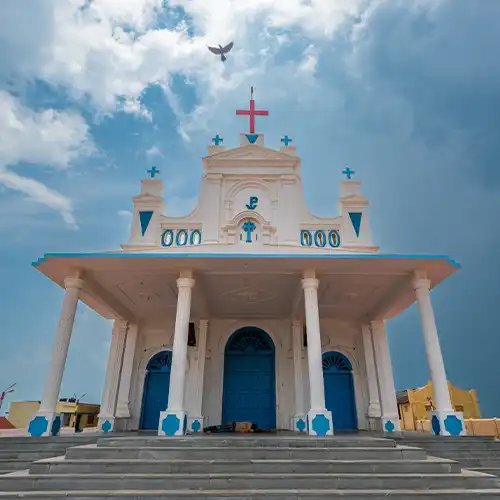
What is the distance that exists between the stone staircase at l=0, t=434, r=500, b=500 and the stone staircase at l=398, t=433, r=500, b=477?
172 cm

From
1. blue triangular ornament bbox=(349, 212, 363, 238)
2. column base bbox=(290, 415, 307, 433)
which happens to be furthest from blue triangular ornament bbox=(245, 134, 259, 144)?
column base bbox=(290, 415, 307, 433)

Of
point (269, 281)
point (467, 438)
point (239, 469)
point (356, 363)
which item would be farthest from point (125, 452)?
point (356, 363)

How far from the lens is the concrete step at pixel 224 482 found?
4660 millimetres

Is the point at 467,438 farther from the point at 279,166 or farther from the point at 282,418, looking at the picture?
the point at 279,166

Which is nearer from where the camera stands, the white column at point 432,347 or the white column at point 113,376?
the white column at point 432,347

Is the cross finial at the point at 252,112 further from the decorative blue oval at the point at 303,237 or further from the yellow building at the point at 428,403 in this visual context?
the yellow building at the point at 428,403

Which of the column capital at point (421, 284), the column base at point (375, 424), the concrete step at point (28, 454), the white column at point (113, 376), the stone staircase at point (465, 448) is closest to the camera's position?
the stone staircase at point (465, 448)

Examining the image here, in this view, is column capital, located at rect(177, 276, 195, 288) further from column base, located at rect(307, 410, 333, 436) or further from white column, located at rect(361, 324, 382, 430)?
white column, located at rect(361, 324, 382, 430)

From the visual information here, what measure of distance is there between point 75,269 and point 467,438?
9.47 metres

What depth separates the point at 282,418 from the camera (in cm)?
1150

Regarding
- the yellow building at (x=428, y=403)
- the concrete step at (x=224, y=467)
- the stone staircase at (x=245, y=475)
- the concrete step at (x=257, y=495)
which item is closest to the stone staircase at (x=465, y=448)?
the stone staircase at (x=245, y=475)

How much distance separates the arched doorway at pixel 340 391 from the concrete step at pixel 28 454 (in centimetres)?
801

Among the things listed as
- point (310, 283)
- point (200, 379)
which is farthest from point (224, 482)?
point (200, 379)

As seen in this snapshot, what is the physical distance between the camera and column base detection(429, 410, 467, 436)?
8.01m
